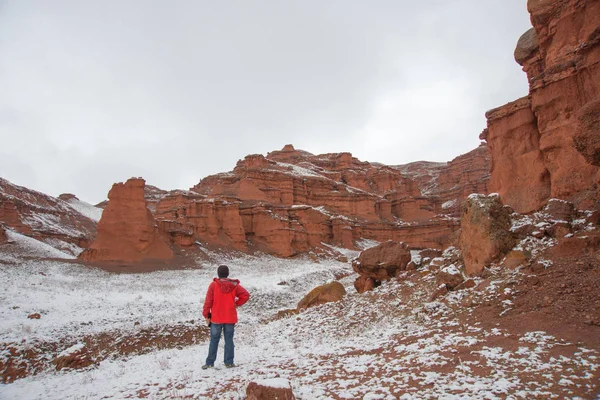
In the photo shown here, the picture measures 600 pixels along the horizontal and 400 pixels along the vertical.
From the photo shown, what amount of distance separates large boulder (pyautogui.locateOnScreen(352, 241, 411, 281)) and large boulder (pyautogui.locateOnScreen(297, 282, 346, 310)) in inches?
55.2

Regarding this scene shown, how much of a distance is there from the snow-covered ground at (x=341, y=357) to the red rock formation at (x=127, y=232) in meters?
16.7

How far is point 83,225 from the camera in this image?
76.8m

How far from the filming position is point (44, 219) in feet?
218

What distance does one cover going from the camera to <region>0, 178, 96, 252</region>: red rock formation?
181 ft

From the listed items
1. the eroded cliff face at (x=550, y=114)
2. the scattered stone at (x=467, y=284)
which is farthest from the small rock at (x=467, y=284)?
the eroded cliff face at (x=550, y=114)

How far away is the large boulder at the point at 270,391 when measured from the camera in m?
5.09

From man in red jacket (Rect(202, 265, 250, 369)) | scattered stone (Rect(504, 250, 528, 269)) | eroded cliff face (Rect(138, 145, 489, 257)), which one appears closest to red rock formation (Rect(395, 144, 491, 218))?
eroded cliff face (Rect(138, 145, 489, 257))

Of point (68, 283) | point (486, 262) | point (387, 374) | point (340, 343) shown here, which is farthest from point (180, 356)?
point (68, 283)

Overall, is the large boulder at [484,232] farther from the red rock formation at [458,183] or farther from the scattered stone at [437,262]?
the red rock formation at [458,183]

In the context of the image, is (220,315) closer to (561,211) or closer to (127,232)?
(561,211)

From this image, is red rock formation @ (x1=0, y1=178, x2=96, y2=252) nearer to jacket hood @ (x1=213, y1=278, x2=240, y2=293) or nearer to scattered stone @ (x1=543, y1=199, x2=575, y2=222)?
jacket hood @ (x1=213, y1=278, x2=240, y2=293)

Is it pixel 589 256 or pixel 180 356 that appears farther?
pixel 180 356

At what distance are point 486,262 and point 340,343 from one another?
5243mm

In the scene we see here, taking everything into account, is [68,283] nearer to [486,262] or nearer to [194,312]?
[194,312]
